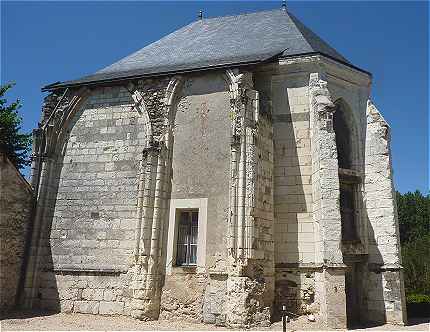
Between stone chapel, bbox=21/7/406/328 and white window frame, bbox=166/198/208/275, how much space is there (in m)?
0.03

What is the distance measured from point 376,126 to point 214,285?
5953 millimetres

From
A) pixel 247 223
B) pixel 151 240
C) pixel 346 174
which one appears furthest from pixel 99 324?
pixel 346 174

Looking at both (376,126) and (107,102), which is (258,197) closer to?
(376,126)

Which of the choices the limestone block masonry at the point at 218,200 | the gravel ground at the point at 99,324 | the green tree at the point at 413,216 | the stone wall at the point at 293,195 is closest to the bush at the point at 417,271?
the green tree at the point at 413,216

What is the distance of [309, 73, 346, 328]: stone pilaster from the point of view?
7957 mm

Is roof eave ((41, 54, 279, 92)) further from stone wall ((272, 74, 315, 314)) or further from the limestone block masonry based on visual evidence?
stone wall ((272, 74, 315, 314))

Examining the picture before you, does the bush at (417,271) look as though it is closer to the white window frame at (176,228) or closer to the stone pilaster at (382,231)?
the stone pilaster at (382,231)

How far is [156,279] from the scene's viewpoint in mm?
8445

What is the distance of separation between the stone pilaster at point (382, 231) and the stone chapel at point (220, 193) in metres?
0.02

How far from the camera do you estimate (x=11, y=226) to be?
365 inches

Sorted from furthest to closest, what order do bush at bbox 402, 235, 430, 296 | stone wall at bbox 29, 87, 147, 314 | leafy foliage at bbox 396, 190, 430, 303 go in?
leafy foliage at bbox 396, 190, 430, 303 → bush at bbox 402, 235, 430, 296 → stone wall at bbox 29, 87, 147, 314

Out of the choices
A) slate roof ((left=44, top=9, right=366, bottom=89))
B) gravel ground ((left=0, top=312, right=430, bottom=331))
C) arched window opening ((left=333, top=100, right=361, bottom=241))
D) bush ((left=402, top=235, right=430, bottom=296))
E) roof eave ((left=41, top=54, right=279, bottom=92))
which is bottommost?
gravel ground ((left=0, top=312, right=430, bottom=331))

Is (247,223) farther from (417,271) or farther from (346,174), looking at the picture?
(417,271)

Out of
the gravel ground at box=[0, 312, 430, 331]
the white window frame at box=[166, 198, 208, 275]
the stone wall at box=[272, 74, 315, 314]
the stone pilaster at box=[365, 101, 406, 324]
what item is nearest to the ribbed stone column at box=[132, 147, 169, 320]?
the white window frame at box=[166, 198, 208, 275]
